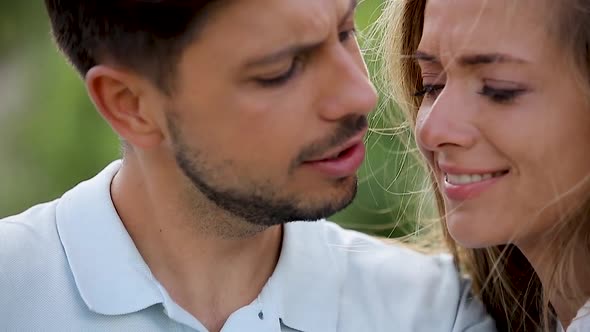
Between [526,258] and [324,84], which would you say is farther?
[526,258]

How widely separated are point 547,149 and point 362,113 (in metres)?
0.27

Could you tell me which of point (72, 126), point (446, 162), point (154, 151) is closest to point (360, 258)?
point (446, 162)

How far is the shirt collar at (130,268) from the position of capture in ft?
5.73

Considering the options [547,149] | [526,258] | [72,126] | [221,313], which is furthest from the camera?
[72,126]

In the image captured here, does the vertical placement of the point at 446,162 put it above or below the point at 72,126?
above

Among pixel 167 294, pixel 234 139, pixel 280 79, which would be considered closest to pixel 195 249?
pixel 167 294

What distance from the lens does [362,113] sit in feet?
5.54

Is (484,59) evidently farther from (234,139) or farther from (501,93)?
(234,139)

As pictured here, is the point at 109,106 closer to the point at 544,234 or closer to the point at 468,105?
the point at 468,105

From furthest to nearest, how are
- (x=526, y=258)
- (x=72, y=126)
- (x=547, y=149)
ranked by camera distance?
(x=72, y=126)
(x=526, y=258)
(x=547, y=149)

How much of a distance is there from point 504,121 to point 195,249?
51cm

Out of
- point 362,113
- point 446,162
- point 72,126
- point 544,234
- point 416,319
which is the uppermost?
point 362,113

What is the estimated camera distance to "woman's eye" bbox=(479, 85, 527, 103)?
167 centimetres

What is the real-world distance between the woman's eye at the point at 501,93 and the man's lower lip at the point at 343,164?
20 centimetres
